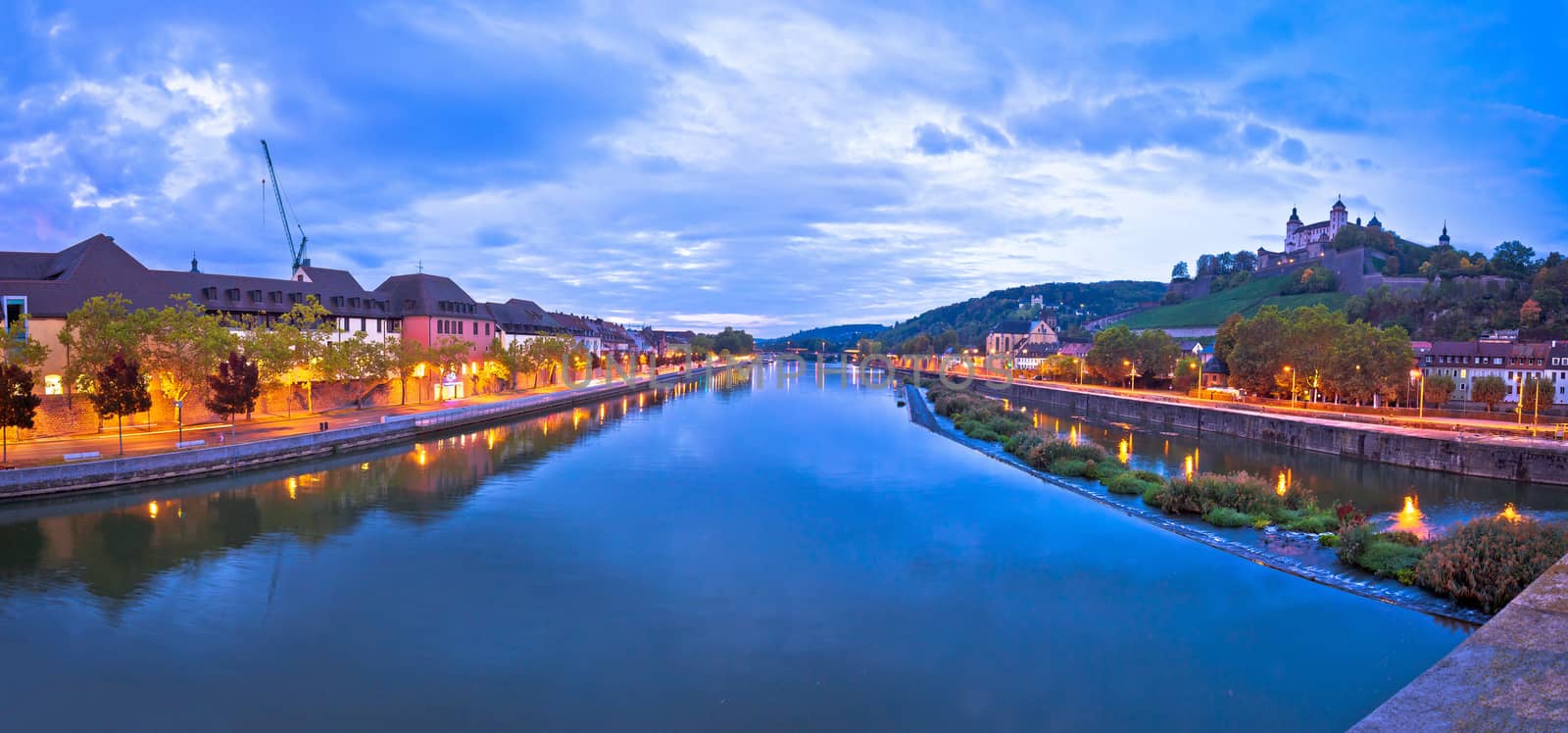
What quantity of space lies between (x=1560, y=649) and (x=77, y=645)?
1811cm

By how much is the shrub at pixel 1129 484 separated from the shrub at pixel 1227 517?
3278mm

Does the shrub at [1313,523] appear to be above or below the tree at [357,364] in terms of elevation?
below

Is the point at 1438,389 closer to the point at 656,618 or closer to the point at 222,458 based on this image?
the point at 656,618

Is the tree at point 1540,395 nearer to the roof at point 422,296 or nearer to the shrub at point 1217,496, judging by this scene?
the shrub at point 1217,496

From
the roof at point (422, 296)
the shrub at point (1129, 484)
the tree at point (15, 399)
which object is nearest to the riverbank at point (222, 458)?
the tree at point (15, 399)

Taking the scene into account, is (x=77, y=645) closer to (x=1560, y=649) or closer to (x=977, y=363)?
(x=1560, y=649)

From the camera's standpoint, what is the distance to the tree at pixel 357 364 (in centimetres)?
3391

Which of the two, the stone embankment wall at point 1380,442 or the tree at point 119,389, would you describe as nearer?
the tree at point 119,389

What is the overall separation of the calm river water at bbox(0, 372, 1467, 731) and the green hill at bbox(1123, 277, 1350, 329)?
4045 inches

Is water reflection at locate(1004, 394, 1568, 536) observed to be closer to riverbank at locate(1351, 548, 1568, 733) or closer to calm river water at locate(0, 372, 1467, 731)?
calm river water at locate(0, 372, 1467, 731)

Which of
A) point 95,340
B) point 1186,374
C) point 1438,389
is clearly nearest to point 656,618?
point 95,340

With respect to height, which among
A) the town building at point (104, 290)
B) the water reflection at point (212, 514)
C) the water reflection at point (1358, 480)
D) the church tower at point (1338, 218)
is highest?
the church tower at point (1338, 218)

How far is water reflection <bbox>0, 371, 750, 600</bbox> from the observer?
15.0m

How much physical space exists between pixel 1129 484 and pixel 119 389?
104ft
